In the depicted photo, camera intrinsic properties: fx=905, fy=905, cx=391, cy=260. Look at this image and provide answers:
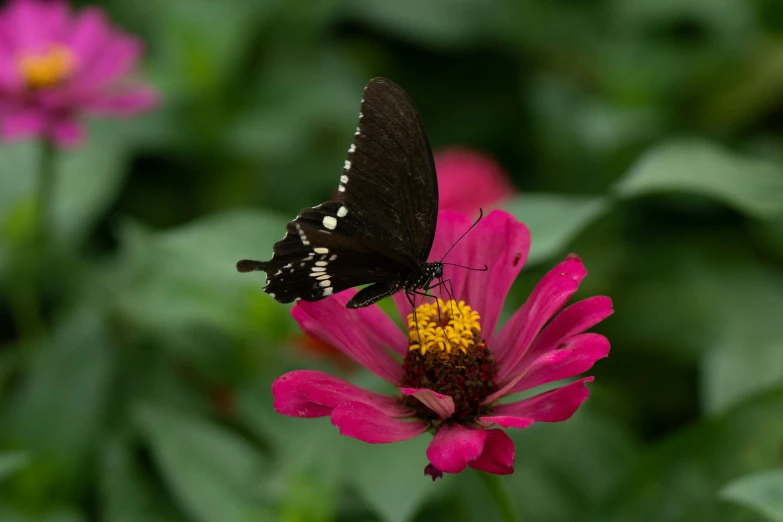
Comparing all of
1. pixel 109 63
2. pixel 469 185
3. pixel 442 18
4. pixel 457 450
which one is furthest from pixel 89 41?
pixel 457 450

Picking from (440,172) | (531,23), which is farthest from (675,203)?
(531,23)

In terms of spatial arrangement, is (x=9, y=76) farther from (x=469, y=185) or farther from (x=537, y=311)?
(x=537, y=311)

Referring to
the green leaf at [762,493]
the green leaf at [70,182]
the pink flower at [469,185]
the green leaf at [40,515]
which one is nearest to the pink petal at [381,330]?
the green leaf at [762,493]

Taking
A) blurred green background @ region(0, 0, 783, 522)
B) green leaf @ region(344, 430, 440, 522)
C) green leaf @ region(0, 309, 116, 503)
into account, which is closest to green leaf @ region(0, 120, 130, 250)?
blurred green background @ region(0, 0, 783, 522)

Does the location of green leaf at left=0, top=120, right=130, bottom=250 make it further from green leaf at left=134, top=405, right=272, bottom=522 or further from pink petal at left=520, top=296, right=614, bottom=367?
pink petal at left=520, top=296, right=614, bottom=367

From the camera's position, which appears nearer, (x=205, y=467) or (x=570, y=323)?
(x=570, y=323)

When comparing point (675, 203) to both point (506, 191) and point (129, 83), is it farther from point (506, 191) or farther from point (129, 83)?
point (129, 83)

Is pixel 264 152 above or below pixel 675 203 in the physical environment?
below
